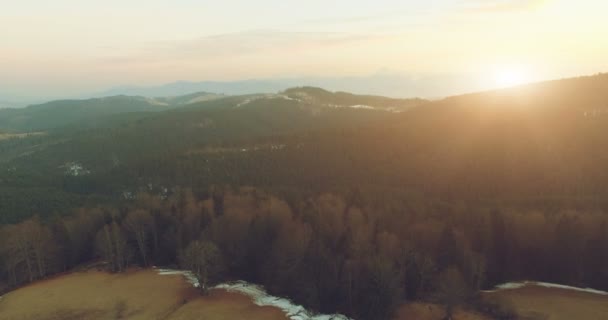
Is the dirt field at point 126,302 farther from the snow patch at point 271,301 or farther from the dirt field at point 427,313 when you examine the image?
the dirt field at point 427,313

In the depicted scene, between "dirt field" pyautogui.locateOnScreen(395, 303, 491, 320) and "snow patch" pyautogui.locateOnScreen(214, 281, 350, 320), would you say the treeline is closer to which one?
"snow patch" pyautogui.locateOnScreen(214, 281, 350, 320)

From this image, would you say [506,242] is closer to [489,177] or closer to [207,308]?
[207,308]

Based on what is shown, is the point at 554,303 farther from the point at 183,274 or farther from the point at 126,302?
the point at 126,302

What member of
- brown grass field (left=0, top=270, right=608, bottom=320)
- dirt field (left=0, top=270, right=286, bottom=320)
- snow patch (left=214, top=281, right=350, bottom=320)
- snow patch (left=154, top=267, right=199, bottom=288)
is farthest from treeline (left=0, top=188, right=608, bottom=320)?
dirt field (left=0, top=270, right=286, bottom=320)

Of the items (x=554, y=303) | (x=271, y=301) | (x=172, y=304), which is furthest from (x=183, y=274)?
(x=554, y=303)

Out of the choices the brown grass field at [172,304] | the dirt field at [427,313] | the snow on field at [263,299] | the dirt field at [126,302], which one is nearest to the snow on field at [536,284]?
the brown grass field at [172,304]

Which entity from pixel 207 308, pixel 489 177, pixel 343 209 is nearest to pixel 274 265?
pixel 207 308
